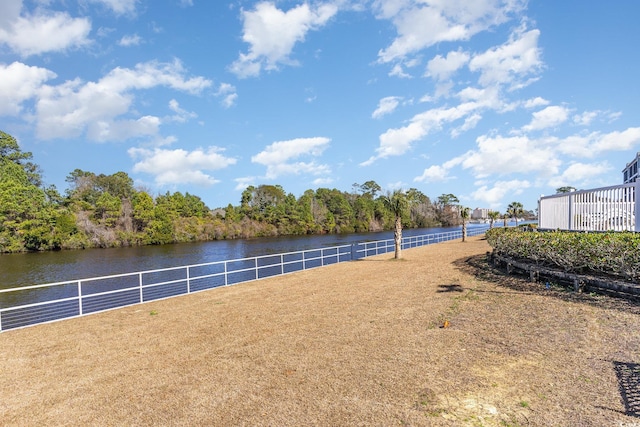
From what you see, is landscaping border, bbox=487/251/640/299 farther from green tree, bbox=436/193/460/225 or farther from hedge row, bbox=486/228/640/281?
green tree, bbox=436/193/460/225

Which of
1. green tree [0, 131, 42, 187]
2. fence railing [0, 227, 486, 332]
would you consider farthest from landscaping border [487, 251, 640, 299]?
green tree [0, 131, 42, 187]

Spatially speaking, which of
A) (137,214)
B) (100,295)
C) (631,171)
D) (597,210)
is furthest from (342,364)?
(137,214)

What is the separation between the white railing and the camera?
9.95m

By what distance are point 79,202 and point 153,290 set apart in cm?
4389

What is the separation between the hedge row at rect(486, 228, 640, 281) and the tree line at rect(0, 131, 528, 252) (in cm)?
980

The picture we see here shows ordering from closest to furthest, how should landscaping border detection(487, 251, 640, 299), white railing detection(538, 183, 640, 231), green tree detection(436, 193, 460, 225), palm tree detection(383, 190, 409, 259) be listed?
landscaping border detection(487, 251, 640, 299) → white railing detection(538, 183, 640, 231) → palm tree detection(383, 190, 409, 259) → green tree detection(436, 193, 460, 225)

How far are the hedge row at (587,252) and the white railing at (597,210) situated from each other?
1.94 metres

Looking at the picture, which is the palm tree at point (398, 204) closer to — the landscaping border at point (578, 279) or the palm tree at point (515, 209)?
the landscaping border at point (578, 279)

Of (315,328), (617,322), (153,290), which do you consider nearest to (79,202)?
(153,290)

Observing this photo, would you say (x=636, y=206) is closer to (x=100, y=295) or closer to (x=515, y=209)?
(x=100, y=295)

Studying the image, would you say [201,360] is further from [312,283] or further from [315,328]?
[312,283]

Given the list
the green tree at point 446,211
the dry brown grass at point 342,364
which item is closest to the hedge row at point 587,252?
the dry brown grass at point 342,364

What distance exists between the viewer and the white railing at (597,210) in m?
9.95

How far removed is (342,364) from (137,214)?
187 feet
